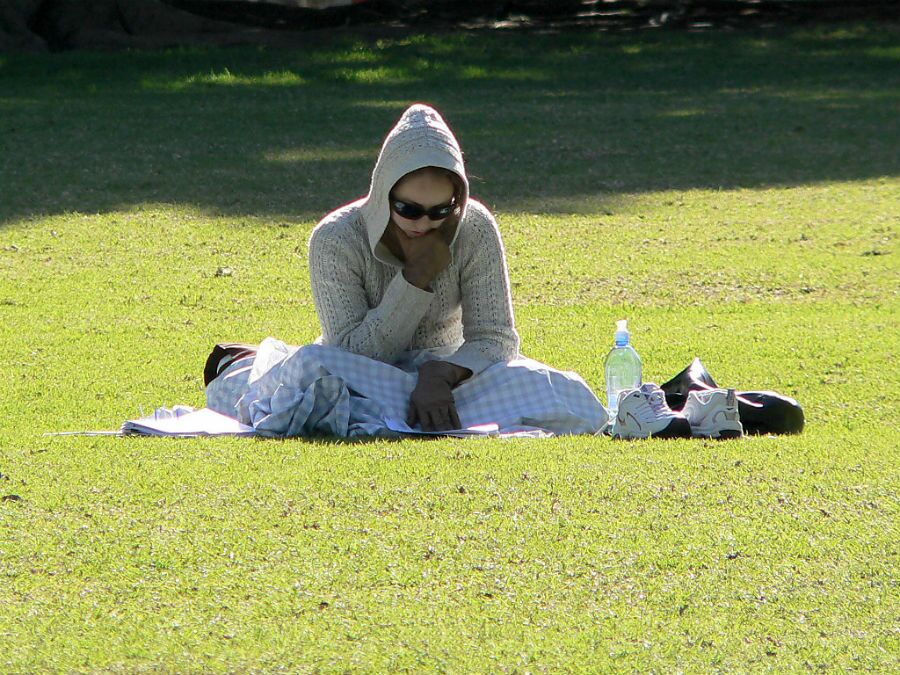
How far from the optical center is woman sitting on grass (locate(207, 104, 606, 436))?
523cm

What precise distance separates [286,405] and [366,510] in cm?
101

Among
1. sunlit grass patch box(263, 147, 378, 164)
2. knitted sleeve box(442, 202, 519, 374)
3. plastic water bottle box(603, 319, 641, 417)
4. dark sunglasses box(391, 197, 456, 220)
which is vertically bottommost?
sunlit grass patch box(263, 147, 378, 164)

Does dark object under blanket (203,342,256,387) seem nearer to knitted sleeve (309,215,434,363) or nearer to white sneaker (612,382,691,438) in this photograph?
knitted sleeve (309,215,434,363)

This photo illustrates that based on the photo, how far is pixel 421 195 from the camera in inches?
207

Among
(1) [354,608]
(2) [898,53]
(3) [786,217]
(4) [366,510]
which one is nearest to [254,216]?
(3) [786,217]

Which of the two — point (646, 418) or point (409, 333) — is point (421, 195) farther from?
point (646, 418)

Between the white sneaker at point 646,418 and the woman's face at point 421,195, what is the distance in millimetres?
951

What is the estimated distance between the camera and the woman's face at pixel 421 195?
5230mm

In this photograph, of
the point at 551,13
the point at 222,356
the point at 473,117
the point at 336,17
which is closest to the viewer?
the point at 222,356

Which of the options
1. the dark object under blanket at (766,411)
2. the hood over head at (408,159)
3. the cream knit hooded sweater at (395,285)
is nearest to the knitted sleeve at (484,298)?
the cream knit hooded sweater at (395,285)

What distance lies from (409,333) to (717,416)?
1.18 m

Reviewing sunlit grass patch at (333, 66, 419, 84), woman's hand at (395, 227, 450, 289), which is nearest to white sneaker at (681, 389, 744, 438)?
woman's hand at (395, 227, 450, 289)

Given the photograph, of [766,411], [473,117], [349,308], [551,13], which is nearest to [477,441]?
[349,308]

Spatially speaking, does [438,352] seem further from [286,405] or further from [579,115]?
[579,115]
